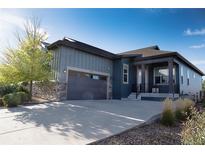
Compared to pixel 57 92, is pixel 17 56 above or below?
above

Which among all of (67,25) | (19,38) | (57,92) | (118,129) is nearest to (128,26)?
(67,25)

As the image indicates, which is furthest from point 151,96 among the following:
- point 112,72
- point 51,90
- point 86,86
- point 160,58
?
point 51,90

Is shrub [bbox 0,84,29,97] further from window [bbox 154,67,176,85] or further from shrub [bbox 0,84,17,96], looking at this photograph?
window [bbox 154,67,176,85]

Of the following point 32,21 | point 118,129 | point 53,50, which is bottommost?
point 118,129

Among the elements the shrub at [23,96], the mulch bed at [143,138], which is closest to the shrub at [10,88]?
the shrub at [23,96]

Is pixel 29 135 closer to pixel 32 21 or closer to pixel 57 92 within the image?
pixel 57 92

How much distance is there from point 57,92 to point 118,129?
6509 millimetres

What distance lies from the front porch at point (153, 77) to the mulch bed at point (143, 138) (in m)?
8.33

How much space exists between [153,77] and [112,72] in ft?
12.3

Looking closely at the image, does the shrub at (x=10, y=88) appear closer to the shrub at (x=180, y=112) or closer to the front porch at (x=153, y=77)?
the front porch at (x=153, y=77)

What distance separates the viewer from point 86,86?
12.0 meters

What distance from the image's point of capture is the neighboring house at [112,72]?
10.9 metres

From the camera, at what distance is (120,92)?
1354cm

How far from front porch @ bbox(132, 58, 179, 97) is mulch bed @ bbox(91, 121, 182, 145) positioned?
8.33m
